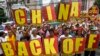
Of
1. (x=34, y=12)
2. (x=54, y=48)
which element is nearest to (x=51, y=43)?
(x=54, y=48)

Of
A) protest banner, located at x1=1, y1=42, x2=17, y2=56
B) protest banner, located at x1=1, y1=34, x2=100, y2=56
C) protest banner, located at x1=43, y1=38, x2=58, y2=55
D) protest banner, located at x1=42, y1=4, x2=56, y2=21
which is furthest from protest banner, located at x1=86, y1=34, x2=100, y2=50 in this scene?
protest banner, located at x1=1, y1=42, x2=17, y2=56

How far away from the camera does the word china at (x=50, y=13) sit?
46.8ft

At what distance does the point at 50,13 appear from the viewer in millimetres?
14258

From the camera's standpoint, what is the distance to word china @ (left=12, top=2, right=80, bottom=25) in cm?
1426

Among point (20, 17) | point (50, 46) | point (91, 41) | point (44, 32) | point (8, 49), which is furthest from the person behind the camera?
point (44, 32)

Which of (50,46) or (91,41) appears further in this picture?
(91,41)

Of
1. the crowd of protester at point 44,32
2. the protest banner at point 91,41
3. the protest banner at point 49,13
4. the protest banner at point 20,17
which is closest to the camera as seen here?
the crowd of protester at point 44,32

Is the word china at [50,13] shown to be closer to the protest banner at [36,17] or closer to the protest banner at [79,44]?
the protest banner at [36,17]

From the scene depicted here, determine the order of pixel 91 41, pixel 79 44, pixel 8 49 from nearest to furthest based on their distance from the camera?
pixel 8 49
pixel 79 44
pixel 91 41

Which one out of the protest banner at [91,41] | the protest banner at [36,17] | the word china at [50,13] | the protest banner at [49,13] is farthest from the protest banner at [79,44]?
the protest banner at [36,17]

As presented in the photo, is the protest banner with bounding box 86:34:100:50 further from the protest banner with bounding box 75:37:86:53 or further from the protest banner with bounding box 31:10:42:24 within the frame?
the protest banner with bounding box 31:10:42:24

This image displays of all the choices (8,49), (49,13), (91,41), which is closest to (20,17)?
(49,13)

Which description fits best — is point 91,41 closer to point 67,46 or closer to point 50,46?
point 67,46

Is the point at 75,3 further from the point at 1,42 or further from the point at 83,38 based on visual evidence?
the point at 1,42
